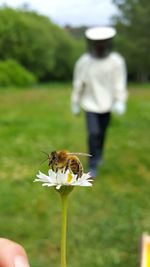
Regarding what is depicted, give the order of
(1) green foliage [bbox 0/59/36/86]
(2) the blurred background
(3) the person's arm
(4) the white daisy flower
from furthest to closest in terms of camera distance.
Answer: (3) the person's arm, (2) the blurred background, (1) green foliage [bbox 0/59/36/86], (4) the white daisy flower

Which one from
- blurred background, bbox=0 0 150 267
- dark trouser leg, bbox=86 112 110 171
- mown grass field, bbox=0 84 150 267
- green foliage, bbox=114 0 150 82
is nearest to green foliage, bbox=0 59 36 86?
blurred background, bbox=0 0 150 267

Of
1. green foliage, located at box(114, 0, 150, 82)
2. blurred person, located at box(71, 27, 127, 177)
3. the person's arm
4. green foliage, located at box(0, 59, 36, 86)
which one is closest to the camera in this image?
green foliage, located at box(0, 59, 36, 86)

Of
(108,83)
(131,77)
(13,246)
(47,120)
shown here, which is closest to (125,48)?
(131,77)

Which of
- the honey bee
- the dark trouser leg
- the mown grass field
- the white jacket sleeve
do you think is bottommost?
the mown grass field

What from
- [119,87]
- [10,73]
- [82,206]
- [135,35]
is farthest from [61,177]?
[135,35]

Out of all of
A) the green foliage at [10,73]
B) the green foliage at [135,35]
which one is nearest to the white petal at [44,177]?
the green foliage at [10,73]

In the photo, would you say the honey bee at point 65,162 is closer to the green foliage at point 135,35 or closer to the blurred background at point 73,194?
the blurred background at point 73,194

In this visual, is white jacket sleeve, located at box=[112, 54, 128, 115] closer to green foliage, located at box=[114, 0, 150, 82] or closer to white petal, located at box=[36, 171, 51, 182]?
white petal, located at box=[36, 171, 51, 182]
